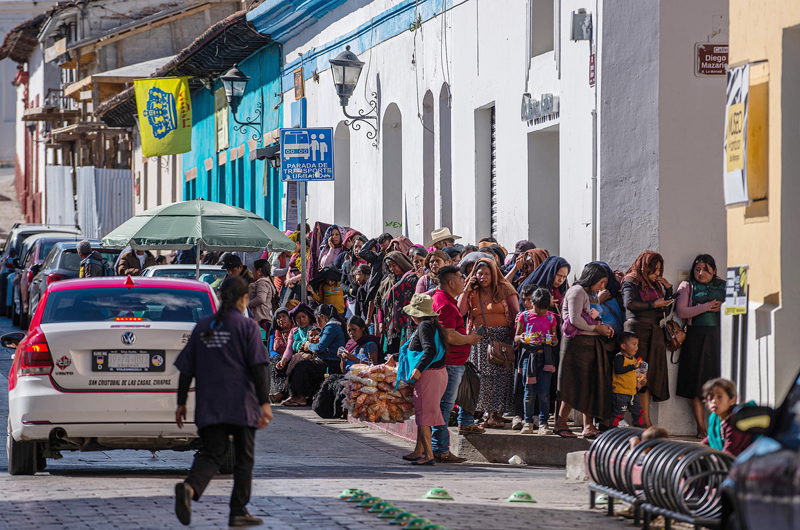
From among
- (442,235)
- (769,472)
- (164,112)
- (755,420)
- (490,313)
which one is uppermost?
(164,112)

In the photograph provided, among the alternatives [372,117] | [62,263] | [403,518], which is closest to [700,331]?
[403,518]

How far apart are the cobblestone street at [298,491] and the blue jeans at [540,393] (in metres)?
0.55

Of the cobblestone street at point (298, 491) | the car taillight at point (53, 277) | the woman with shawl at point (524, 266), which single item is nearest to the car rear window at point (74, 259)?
the car taillight at point (53, 277)

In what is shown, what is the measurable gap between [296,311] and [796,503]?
11.7m

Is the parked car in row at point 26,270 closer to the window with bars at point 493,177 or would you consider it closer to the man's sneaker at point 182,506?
the window with bars at point 493,177

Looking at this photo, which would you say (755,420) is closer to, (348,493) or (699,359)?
(348,493)

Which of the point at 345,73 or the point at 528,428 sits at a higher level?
the point at 345,73

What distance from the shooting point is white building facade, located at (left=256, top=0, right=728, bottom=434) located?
13.4 m

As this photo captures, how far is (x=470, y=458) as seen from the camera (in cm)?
1236

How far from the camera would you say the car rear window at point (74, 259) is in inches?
952

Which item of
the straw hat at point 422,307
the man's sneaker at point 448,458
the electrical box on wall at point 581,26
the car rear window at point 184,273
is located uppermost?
the electrical box on wall at point 581,26

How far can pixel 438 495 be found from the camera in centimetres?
927

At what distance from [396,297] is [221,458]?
6.66 meters

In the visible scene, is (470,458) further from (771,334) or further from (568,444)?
(771,334)
